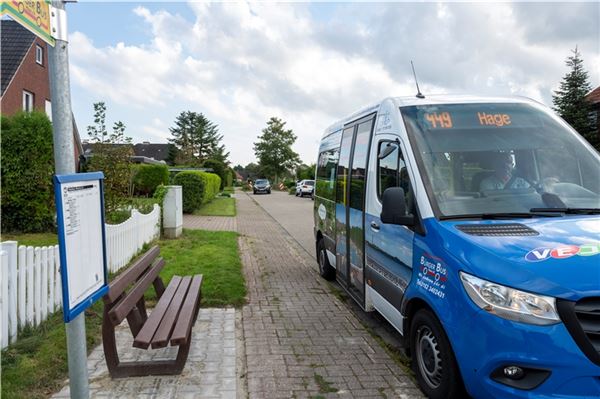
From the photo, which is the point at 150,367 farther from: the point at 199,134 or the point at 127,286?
the point at 199,134

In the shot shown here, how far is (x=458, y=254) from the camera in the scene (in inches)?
127

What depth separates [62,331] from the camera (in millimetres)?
4840

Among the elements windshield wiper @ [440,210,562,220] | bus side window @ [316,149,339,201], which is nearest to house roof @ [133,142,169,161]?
bus side window @ [316,149,339,201]

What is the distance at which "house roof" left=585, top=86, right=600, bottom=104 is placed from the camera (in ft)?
106

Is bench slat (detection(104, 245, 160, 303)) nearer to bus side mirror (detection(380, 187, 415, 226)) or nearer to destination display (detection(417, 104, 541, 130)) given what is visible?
bus side mirror (detection(380, 187, 415, 226))

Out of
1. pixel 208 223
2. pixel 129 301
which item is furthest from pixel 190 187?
pixel 129 301

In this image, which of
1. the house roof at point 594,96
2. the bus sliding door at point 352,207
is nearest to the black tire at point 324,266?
the bus sliding door at point 352,207

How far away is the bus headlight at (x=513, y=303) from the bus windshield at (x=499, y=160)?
31.6 inches

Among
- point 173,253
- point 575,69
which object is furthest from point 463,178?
point 575,69

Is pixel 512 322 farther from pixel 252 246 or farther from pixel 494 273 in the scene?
pixel 252 246

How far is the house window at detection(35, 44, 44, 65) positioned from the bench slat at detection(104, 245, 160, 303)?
2779 cm

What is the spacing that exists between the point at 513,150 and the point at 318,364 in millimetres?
2621

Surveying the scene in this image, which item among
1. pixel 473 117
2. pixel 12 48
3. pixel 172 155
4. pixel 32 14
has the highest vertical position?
pixel 12 48

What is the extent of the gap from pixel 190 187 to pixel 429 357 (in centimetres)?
1721
